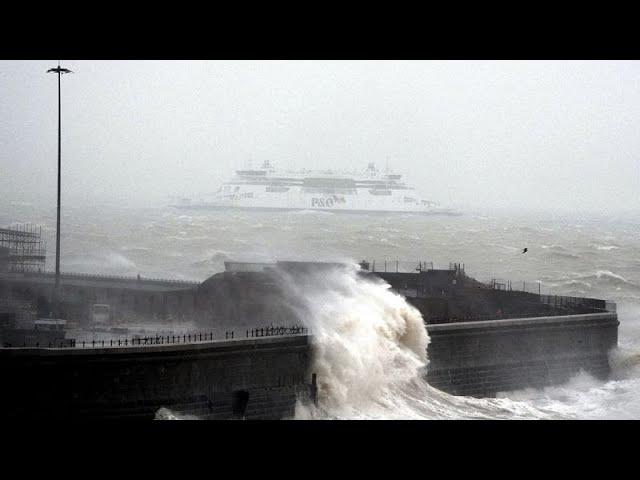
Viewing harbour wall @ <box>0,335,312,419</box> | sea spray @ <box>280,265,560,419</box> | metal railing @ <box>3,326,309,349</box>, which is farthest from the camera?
sea spray @ <box>280,265,560,419</box>

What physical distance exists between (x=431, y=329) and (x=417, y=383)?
55.6 inches

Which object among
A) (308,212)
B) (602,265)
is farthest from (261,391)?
(308,212)

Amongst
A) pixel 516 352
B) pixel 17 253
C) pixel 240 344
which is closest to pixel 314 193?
pixel 17 253

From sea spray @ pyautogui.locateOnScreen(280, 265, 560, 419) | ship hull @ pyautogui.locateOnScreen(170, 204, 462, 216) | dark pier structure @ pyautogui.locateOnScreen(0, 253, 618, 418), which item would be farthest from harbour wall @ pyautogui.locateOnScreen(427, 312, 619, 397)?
ship hull @ pyautogui.locateOnScreen(170, 204, 462, 216)

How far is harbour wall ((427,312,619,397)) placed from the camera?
26016mm

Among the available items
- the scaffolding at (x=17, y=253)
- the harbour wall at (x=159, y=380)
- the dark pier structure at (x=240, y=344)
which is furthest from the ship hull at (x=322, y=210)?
the harbour wall at (x=159, y=380)

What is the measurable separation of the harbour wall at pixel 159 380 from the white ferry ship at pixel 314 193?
261 ft

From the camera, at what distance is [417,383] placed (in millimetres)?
25156

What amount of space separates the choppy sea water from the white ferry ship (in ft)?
6.36

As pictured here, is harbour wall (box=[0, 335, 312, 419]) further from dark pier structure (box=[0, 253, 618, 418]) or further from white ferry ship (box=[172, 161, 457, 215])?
white ferry ship (box=[172, 161, 457, 215])

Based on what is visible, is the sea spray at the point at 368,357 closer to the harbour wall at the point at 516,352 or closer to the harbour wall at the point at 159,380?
the harbour wall at the point at 516,352
